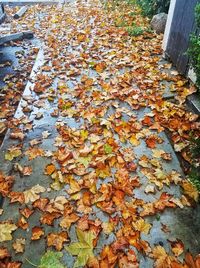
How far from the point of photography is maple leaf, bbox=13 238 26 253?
2.48 metres

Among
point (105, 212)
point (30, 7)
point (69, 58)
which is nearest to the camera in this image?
point (105, 212)

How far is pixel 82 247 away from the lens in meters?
2.50

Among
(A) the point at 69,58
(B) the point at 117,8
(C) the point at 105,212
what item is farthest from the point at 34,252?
(B) the point at 117,8

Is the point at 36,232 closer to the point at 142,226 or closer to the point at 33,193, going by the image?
the point at 33,193

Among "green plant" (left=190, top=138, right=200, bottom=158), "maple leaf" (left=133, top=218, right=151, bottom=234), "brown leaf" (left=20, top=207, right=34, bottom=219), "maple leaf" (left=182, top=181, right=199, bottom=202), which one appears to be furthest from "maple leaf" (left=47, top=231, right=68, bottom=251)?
"green plant" (left=190, top=138, right=200, bottom=158)

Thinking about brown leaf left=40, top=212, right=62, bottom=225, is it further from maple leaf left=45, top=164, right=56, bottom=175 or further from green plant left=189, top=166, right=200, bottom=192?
green plant left=189, top=166, right=200, bottom=192

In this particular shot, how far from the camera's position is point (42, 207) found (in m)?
2.84

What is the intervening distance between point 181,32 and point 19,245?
4.76 meters

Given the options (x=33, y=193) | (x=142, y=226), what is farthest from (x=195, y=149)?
(x=33, y=193)

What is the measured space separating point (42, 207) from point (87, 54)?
14.7 feet

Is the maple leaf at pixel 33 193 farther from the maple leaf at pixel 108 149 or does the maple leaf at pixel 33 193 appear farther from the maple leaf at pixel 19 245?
the maple leaf at pixel 108 149

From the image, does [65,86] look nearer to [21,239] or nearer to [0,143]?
[0,143]

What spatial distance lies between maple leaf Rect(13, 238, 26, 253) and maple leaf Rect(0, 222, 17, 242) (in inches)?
3.7

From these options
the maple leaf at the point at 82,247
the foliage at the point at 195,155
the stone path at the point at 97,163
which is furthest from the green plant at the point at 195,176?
the maple leaf at the point at 82,247
